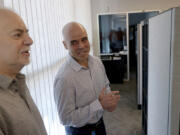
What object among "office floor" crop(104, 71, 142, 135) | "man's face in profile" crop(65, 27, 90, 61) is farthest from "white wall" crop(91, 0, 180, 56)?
"man's face in profile" crop(65, 27, 90, 61)

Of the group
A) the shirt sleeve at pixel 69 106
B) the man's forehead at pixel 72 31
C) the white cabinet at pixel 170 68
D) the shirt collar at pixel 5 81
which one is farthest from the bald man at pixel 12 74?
the white cabinet at pixel 170 68

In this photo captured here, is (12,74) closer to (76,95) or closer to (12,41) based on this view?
(12,41)

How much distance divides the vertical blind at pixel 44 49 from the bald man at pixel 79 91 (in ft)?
1.22

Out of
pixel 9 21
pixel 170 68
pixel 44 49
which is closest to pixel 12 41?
pixel 9 21

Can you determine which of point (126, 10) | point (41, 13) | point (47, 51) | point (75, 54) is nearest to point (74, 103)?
point (75, 54)

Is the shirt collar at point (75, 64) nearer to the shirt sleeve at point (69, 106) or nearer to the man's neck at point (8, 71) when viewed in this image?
the shirt sleeve at point (69, 106)

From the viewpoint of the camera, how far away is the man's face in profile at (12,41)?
587 millimetres

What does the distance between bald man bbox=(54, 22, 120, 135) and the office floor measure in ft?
4.52

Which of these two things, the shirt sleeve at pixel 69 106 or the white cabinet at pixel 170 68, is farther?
the shirt sleeve at pixel 69 106

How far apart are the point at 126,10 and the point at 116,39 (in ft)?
3.23

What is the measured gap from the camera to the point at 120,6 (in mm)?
5043

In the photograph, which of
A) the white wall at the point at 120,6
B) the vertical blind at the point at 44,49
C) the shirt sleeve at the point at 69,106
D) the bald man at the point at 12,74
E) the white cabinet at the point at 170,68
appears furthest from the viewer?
the white wall at the point at 120,6

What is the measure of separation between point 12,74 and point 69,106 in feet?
1.84

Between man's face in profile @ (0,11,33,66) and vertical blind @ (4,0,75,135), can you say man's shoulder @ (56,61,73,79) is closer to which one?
vertical blind @ (4,0,75,135)
